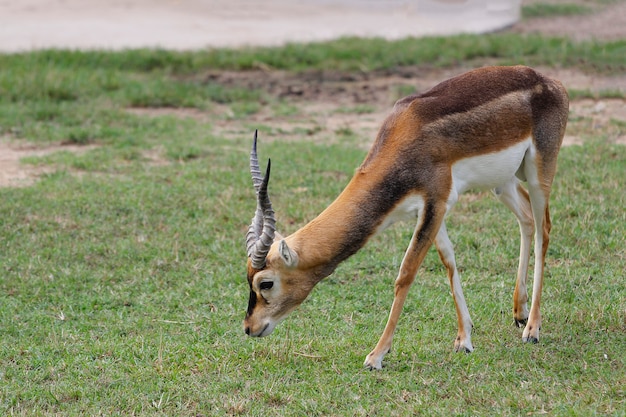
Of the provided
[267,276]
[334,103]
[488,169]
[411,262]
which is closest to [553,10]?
[334,103]

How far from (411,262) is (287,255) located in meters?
0.72

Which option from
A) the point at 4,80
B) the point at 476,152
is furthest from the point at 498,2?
the point at 476,152

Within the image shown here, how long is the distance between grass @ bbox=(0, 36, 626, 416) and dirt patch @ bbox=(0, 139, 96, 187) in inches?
6.2

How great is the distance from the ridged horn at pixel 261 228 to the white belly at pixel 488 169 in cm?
107

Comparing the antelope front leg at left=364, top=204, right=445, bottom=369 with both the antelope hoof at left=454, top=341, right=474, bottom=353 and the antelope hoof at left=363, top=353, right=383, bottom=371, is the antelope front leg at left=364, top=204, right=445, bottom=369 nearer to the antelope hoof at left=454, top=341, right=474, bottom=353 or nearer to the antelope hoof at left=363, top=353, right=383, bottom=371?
the antelope hoof at left=363, top=353, right=383, bottom=371

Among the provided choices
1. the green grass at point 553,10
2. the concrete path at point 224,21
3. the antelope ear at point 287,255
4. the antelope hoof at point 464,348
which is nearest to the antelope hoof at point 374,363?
the antelope hoof at point 464,348

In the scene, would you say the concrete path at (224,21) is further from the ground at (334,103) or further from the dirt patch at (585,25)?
the ground at (334,103)

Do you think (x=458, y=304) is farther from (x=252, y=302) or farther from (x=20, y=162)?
(x=20, y=162)

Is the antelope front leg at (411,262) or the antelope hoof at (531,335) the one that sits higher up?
the antelope front leg at (411,262)

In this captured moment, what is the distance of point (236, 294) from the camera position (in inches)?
248

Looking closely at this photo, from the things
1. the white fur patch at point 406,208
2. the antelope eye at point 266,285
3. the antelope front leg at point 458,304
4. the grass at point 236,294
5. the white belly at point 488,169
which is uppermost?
the white belly at point 488,169

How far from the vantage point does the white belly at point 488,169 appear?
204 inches

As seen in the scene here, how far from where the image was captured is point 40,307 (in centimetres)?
611

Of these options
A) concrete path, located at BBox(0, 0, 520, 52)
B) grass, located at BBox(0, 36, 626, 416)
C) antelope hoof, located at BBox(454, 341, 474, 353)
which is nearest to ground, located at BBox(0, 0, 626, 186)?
grass, located at BBox(0, 36, 626, 416)
